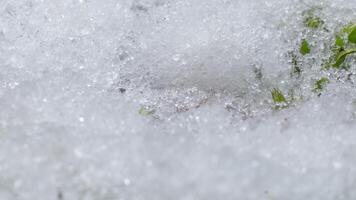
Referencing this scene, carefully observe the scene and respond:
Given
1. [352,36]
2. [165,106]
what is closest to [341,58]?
[352,36]

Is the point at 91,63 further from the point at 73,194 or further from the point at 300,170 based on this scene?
the point at 300,170

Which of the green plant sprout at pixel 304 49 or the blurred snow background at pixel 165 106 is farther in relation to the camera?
the green plant sprout at pixel 304 49

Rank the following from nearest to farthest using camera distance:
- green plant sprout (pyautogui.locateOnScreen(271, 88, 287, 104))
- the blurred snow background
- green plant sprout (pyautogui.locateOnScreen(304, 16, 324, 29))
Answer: the blurred snow background → green plant sprout (pyautogui.locateOnScreen(271, 88, 287, 104)) → green plant sprout (pyautogui.locateOnScreen(304, 16, 324, 29))

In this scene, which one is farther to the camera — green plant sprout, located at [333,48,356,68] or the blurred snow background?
green plant sprout, located at [333,48,356,68]

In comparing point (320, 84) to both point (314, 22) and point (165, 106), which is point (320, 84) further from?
point (165, 106)

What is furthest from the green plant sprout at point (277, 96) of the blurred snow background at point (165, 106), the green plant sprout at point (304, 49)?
the green plant sprout at point (304, 49)

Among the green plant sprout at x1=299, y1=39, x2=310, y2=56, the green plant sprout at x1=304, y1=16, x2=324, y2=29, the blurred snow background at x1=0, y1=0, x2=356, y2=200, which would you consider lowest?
the blurred snow background at x1=0, y1=0, x2=356, y2=200

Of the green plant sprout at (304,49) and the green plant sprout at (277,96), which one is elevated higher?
the green plant sprout at (304,49)

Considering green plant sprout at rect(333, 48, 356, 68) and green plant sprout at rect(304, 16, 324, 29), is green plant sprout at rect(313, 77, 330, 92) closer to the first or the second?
green plant sprout at rect(333, 48, 356, 68)

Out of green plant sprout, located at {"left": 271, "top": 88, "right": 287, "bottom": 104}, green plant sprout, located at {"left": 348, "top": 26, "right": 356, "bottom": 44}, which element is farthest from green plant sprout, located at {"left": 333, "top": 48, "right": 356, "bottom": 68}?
green plant sprout, located at {"left": 271, "top": 88, "right": 287, "bottom": 104}

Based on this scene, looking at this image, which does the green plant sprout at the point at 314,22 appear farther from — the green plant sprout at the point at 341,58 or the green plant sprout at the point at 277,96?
the green plant sprout at the point at 277,96
